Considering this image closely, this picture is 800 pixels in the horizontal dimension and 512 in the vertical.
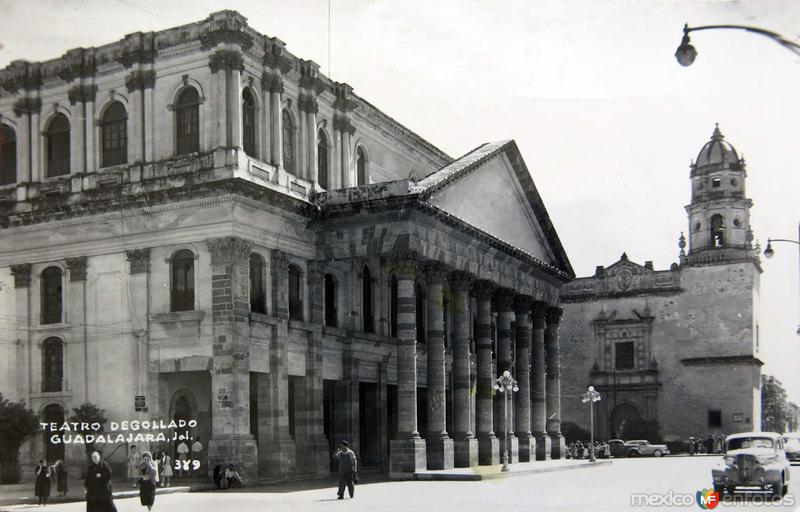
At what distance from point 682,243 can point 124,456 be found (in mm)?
46832

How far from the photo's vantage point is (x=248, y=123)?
34219mm

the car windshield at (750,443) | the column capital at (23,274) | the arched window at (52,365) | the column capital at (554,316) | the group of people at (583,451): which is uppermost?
the column capital at (23,274)

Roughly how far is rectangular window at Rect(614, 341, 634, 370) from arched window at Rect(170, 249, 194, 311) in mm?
43559

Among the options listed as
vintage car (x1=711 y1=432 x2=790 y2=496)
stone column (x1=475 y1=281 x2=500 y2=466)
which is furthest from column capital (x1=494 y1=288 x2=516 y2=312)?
vintage car (x1=711 y1=432 x2=790 y2=496)

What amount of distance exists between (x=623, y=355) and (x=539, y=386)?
23179mm

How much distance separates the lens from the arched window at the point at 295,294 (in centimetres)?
3581

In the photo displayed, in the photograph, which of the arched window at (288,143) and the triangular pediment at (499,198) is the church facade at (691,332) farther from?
the arched window at (288,143)

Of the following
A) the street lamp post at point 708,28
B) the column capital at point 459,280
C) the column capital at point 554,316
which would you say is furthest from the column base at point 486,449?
the street lamp post at point 708,28

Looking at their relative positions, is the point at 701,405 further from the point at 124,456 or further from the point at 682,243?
the point at 124,456

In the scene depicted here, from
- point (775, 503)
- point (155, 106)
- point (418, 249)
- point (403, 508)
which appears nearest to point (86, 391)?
point (155, 106)

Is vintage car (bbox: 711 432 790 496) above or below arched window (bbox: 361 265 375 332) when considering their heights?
below

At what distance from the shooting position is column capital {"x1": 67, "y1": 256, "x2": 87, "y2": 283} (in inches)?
1314

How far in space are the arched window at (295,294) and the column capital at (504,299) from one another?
36.0 ft

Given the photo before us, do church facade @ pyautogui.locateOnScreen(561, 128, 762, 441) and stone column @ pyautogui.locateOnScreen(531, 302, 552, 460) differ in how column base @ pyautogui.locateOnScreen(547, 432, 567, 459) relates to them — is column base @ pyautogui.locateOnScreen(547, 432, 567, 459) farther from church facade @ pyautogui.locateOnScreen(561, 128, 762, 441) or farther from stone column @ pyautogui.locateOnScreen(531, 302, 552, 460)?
church facade @ pyautogui.locateOnScreen(561, 128, 762, 441)
